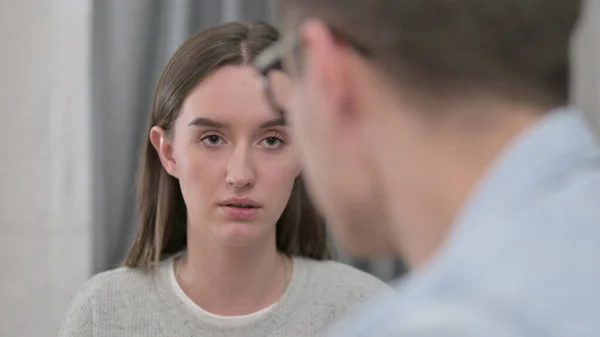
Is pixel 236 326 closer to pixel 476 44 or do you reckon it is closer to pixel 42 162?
pixel 42 162

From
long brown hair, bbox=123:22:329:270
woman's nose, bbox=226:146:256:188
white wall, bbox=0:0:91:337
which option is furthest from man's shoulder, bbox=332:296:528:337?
white wall, bbox=0:0:91:337

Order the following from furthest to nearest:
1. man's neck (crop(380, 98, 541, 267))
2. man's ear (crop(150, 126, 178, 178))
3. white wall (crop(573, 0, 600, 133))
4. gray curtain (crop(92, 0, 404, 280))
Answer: gray curtain (crop(92, 0, 404, 280))
white wall (crop(573, 0, 600, 133))
man's ear (crop(150, 126, 178, 178))
man's neck (crop(380, 98, 541, 267))

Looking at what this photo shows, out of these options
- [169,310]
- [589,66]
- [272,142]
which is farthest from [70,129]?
[589,66]

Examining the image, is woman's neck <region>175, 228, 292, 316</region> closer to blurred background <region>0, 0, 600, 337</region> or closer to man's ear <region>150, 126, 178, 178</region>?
man's ear <region>150, 126, 178, 178</region>

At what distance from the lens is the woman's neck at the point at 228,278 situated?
5.24 ft

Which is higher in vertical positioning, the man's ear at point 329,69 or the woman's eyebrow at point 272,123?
the woman's eyebrow at point 272,123

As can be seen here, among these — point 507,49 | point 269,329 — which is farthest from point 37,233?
point 507,49

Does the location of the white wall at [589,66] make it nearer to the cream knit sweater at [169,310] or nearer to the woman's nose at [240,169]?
the cream knit sweater at [169,310]

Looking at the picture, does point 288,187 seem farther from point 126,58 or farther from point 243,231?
point 126,58

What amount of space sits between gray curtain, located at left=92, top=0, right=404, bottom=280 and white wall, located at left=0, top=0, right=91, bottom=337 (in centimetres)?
4

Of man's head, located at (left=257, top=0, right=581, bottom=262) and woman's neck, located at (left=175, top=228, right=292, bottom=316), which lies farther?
woman's neck, located at (left=175, top=228, right=292, bottom=316)

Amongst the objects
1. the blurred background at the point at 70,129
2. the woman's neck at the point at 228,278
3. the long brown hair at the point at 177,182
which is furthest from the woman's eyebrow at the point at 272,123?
the blurred background at the point at 70,129

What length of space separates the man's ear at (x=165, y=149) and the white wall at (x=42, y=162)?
20.8 inches

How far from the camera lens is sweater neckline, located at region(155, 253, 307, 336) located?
158cm
